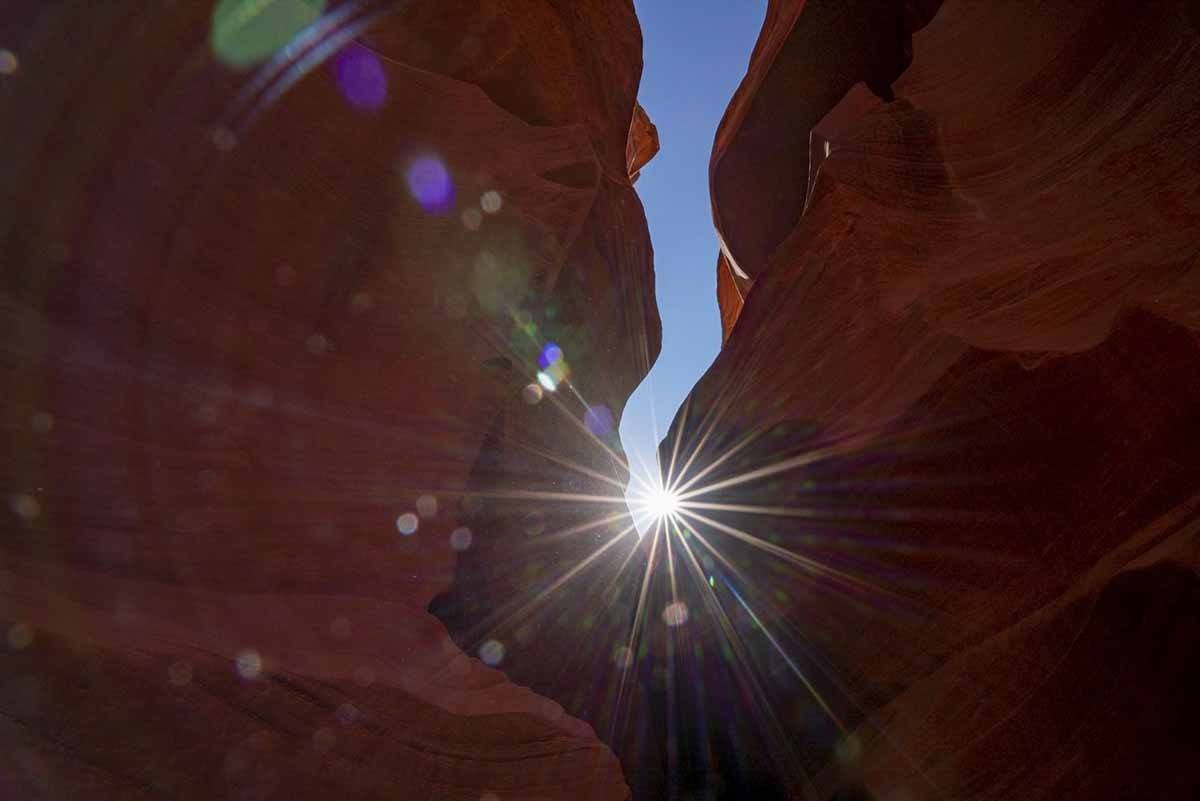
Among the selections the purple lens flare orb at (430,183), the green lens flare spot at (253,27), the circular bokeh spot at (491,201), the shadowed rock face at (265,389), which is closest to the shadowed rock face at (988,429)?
the shadowed rock face at (265,389)

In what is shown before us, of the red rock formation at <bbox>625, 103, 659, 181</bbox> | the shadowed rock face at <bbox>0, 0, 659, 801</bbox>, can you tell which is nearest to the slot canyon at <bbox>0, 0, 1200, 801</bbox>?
the shadowed rock face at <bbox>0, 0, 659, 801</bbox>

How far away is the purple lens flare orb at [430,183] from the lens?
A: 542 centimetres

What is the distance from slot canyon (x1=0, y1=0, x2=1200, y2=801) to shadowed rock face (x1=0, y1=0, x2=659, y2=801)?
21 mm

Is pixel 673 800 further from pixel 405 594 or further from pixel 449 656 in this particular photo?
pixel 405 594

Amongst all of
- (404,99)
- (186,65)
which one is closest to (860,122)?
(404,99)

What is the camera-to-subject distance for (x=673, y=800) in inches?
233

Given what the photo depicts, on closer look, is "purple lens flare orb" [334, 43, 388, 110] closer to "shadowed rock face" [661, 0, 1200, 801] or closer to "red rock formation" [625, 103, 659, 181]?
"shadowed rock face" [661, 0, 1200, 801]

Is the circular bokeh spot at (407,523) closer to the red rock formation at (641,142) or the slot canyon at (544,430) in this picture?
Answer: the slot canyon at (544,430)

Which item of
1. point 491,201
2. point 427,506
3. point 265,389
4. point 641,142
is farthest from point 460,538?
point 641,142

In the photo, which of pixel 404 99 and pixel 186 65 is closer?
pixel 186 65

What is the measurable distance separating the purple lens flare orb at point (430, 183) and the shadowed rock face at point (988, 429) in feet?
10.3

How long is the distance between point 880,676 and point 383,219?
→ 18.7 feet

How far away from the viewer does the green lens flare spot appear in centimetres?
405

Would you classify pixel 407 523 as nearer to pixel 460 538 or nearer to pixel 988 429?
pixel 460 538
